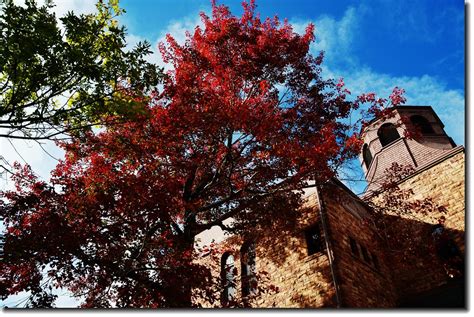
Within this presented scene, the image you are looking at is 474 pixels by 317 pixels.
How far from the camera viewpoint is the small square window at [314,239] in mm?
9708

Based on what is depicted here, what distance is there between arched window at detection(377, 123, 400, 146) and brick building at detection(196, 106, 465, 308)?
181 centimetres

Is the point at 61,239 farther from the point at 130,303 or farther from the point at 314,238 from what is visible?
the point at 314,238

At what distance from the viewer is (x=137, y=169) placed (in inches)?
335

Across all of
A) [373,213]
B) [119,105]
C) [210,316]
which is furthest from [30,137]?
[373,213]

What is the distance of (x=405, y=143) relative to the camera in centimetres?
1614

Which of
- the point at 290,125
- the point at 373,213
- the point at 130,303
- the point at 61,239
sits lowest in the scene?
the point at 130,303

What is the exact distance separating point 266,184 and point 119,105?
17.6ft

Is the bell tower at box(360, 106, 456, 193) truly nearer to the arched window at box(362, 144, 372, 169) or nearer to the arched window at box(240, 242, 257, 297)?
the arched window at box(362, 144, 372, 169)

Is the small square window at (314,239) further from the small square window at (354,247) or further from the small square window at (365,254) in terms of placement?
the small square window at (365,254)

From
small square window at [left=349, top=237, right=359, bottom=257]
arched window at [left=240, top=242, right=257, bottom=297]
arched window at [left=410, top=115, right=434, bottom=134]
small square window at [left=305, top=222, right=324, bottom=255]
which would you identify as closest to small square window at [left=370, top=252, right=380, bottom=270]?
small square window at [left=349, top=237, right=359, bottom=257]

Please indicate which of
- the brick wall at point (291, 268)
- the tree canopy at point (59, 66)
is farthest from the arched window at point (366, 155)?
the tree canopy at point (59, 66)

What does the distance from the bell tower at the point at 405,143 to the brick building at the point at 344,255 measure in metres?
0.13

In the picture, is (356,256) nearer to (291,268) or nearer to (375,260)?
(291,268)

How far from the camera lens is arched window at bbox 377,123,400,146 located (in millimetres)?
17233
